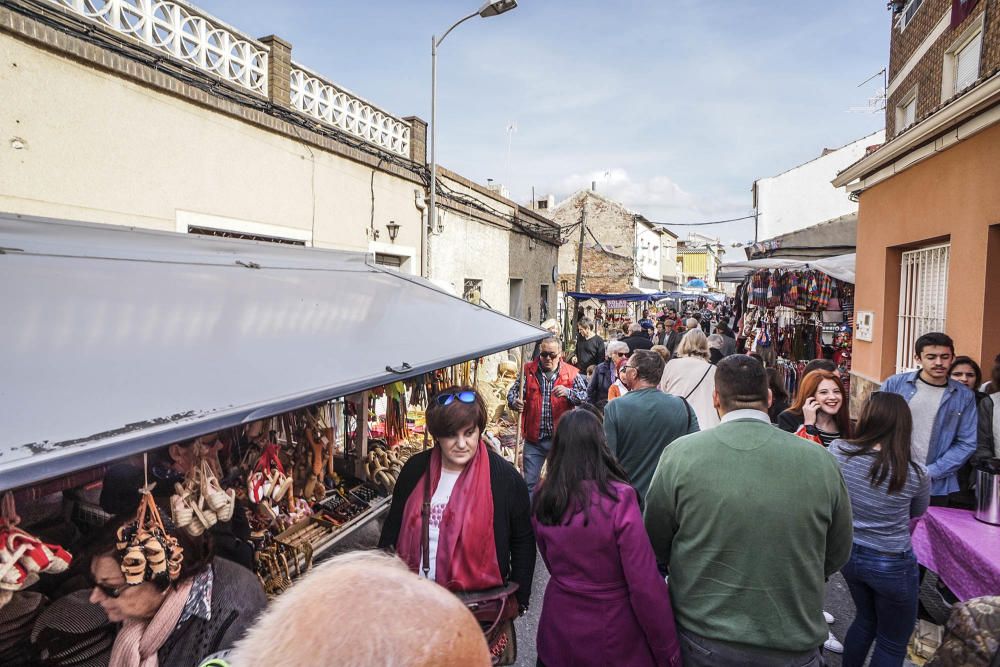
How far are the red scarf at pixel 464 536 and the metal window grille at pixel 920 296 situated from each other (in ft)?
19.5

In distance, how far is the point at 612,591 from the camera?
2102 mm

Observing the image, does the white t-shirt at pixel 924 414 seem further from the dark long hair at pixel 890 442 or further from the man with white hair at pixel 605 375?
the man with white hair at pixel 605 375

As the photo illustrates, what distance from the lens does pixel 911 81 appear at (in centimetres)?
956

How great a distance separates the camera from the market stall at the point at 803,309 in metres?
8.70

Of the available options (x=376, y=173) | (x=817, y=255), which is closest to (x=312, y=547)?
(x=376, y=173)

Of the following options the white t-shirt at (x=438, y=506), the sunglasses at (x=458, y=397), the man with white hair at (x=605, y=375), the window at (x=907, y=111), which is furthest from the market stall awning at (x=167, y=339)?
the window at (x=907, y=111)

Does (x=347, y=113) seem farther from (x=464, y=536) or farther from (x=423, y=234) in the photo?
(x=464, y=536)

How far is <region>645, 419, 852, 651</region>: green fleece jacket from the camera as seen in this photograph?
1.90m

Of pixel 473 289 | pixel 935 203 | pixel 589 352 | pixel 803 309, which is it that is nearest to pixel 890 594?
pixel 935 203

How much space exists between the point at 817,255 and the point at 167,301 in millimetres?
11679

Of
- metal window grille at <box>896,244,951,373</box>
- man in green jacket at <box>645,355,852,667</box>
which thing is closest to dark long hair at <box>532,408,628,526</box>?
man in green jacket at <box>645,355,852,667</box>

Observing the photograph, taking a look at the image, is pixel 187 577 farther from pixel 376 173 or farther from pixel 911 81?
pixel 911 81

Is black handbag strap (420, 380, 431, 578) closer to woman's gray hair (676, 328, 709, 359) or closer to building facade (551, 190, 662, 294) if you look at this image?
woman's gray hair (676, 328, 709, 359)

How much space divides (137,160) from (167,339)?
4.29 metres
